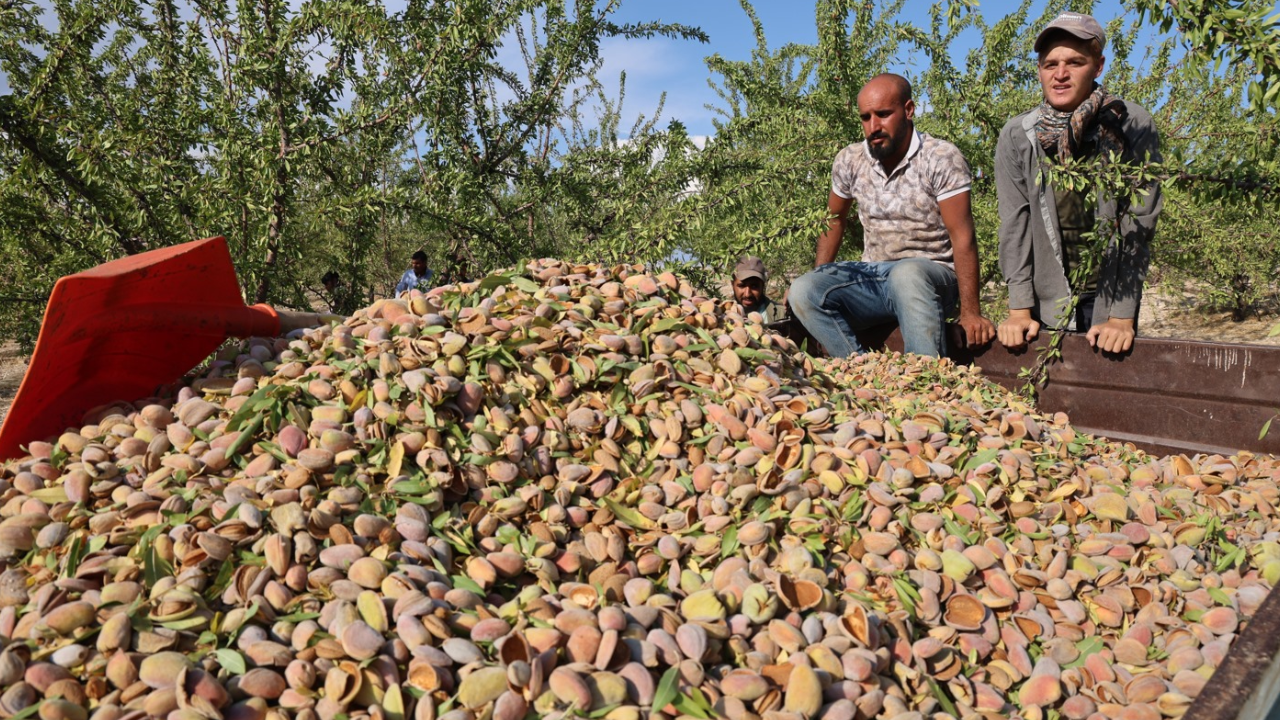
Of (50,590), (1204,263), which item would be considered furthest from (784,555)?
(1204,263)

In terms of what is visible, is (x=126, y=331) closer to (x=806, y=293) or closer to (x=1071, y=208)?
(x=806, y=293)

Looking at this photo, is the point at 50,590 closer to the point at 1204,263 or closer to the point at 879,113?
the point at 879,113

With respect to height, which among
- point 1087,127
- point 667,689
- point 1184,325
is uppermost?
point 1087,127

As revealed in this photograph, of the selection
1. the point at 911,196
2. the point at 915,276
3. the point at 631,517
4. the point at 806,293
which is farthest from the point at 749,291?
the point at 631,517

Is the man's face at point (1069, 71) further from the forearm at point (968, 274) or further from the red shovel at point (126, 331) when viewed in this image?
the red shovel at point (126, 331)

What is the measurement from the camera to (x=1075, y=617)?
1.42 metres

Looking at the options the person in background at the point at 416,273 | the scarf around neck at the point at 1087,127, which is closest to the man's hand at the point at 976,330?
the scarf around neck at the point at 1087,127

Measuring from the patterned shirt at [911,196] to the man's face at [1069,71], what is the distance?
1.67 feet

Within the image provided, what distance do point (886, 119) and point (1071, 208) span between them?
30.7 inches

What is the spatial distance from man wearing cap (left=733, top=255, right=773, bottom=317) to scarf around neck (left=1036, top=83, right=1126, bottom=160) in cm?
161

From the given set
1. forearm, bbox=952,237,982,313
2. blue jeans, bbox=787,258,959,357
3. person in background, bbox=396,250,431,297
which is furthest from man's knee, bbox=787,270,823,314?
person in background, bbox=396,250,431,297

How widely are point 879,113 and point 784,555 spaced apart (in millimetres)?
2338

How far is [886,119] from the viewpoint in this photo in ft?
10.5

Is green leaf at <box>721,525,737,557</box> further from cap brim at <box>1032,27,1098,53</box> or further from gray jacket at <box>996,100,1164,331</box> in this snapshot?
cap brim at <box>1032,27,1098,53</box>
